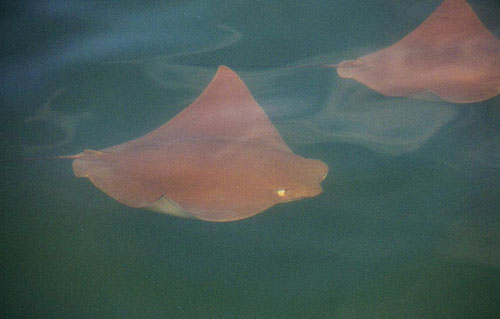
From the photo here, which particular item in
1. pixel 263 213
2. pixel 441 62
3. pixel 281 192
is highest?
pixel 441 62

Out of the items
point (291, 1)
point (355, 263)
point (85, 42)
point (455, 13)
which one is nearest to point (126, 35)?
point (85, 42)

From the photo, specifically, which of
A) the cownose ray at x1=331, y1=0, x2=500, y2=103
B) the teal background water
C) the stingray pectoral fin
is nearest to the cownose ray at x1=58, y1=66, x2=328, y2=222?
the stingray pectoral fin

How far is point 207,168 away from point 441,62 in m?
1.41

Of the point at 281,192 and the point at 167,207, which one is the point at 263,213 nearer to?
the point at 281,192

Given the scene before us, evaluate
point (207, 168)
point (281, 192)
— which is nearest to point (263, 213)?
point (281, 192)

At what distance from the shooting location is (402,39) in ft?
7.47

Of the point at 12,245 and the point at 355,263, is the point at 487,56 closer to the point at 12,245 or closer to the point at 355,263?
the point at 355,263

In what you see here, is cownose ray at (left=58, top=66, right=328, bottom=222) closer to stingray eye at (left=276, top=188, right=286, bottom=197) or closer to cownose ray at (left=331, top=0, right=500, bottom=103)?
stingray eye at (left=276, top=188, right=286, bottom=197)

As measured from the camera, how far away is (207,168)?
5.28 feet

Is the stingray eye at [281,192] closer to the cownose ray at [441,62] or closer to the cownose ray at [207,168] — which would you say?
the cownose ray at [207,168]

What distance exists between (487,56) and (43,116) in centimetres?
235

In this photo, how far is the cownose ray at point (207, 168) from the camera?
1.48 metres

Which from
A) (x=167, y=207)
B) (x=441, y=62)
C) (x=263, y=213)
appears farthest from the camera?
(x=441, y=62)

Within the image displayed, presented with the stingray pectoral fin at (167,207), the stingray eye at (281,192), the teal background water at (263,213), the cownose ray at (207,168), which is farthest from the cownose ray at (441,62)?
the stingray pectoral fin at (167,207)
